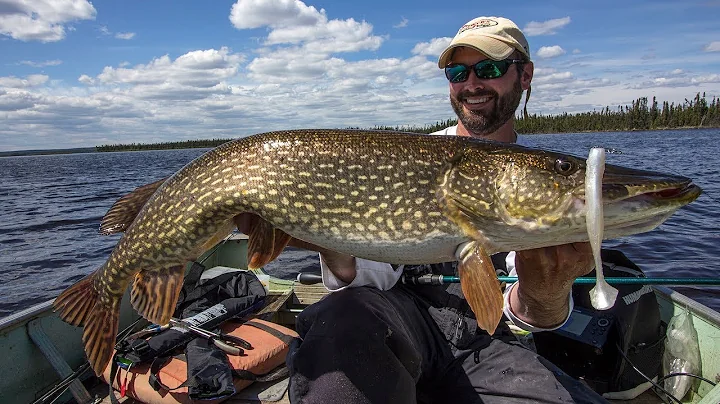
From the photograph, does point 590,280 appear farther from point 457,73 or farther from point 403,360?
point 457,73

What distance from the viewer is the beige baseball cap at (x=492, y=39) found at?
330 centimetres

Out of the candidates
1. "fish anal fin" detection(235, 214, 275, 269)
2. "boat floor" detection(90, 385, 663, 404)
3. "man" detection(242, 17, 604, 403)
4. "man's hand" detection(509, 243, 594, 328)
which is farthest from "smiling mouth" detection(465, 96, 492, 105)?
"boat floor" detection(90, 385, 663, 404)

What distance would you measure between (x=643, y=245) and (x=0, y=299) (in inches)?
446

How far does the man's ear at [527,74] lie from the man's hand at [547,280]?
177cm

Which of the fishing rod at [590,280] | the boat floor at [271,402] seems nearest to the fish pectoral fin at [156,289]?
the boat floor at [271,402]

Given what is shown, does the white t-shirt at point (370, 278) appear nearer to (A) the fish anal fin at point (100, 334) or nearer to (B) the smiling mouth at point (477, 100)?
(B) the smiling mouth at point (477, 100)

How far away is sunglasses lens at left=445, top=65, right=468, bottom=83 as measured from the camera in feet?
11.4

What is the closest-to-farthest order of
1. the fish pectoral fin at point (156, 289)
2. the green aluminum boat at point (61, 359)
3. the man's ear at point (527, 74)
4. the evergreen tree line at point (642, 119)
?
the fish pectoral fin at point (156, 289) → the green aluminum boat at point (61, 359) → the man's ear at point (527, 74) → the evergreen tree line at point (642, 119)

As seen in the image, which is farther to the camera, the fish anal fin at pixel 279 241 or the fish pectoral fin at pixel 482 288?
the fish anal fin at pixel 279 241

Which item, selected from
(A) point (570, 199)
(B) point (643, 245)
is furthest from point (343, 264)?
(B) point (643, 245)

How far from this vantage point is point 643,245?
919 cm

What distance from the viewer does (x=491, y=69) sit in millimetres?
3443

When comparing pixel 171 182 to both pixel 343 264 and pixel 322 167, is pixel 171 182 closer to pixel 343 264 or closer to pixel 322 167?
pixel 322 167

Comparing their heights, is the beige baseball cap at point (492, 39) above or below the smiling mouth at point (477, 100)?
above
